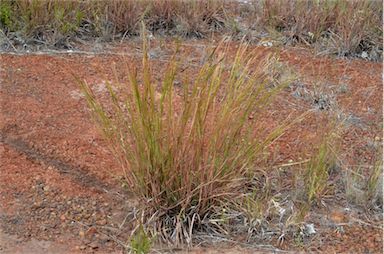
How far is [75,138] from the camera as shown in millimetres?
3486

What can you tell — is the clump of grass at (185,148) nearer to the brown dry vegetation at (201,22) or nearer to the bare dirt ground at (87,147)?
the bare dirt ground at (87,147)

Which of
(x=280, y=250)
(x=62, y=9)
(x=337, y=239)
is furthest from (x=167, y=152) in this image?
(x=62, y=9)

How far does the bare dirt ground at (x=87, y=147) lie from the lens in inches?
113

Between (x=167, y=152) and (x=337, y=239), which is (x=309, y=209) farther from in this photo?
(x=167, y=152)

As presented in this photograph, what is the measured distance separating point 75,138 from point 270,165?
3.24ft

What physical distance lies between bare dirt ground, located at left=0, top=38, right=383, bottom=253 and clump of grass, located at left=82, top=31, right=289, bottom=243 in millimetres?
175

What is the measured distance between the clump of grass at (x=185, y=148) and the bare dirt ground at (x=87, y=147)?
6.9 inches

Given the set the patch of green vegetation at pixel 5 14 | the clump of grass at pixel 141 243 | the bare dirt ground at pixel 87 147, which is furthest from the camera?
→ the patch of green vegetation at pixel 5 14

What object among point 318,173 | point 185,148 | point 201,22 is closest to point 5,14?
point 201,22

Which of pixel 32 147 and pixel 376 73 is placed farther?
pixel 376 73

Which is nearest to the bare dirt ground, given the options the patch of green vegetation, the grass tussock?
the grass tussock

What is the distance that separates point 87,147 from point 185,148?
81cm

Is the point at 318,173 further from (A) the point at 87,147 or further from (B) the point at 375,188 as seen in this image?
(A) the point at 87,147

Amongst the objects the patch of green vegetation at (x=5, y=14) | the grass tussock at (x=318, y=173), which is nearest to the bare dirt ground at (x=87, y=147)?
the grass tussock at (x=318, y=173)
